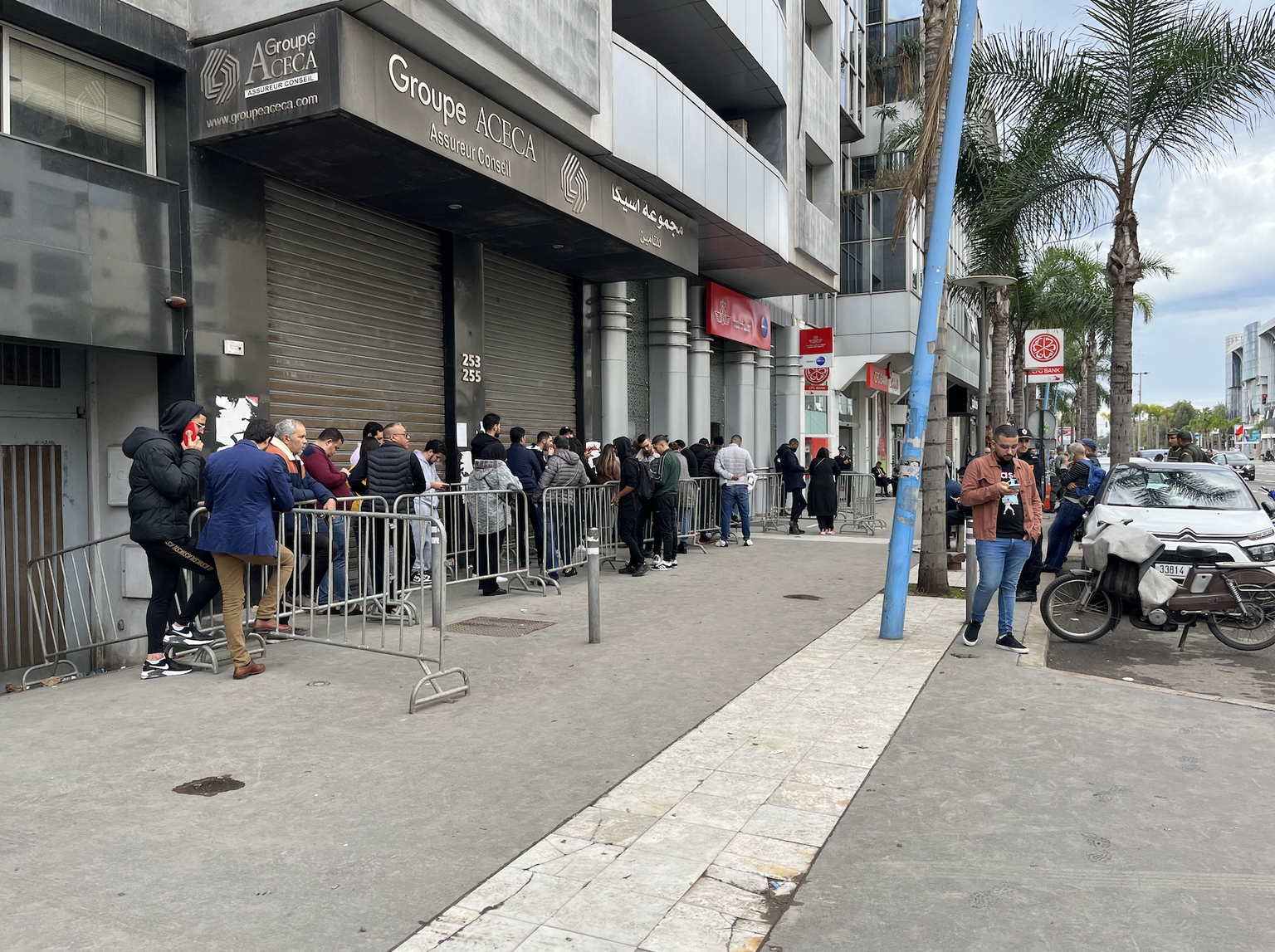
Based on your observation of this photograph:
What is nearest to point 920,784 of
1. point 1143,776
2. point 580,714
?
point 1143,776

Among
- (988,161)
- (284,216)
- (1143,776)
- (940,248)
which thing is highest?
(988,161)

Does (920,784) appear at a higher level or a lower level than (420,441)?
lower

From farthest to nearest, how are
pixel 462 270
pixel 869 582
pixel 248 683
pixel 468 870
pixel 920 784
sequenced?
1. pixel 462 270
2. pixel 869 582
3. pixel 248 683
4. pixel 920 784
5. pixel 468 870

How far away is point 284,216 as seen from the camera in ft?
32.8

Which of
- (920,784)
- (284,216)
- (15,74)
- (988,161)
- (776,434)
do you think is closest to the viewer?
(920,784)

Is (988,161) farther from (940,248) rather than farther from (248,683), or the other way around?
(248,683)

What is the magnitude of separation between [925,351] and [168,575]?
22.0 feet

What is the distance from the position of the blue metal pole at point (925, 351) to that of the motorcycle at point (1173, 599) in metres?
1.32

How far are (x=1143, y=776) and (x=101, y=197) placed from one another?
886 centimetres

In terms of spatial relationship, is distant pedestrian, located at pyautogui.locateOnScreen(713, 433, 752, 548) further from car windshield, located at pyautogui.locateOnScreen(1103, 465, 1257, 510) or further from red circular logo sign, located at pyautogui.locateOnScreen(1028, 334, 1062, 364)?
red circular logo sign, located at pyautogui.locateOnScreen(1028, 334, 1062, 364)

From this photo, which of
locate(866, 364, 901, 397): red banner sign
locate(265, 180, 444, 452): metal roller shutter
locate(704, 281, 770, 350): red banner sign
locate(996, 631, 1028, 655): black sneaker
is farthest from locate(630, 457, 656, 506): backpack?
locate(866, 364, 901, 397): red banner sign

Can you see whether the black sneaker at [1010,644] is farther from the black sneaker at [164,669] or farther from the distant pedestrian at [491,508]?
the black sneaker at [164,669]

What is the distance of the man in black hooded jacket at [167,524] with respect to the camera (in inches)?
266

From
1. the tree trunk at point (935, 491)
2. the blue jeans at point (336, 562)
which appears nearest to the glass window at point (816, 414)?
the tree trunk at point (935, 491)
